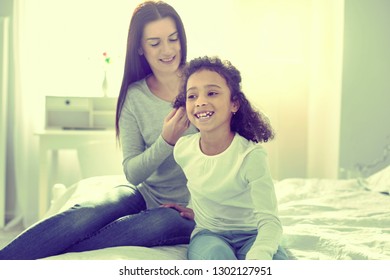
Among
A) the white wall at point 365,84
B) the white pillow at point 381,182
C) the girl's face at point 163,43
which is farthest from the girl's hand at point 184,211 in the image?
the white wall at point 365,84

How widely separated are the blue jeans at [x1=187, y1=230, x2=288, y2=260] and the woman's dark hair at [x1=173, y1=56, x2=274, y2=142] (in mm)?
166

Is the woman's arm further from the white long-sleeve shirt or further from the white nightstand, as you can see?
→ the white nightstand

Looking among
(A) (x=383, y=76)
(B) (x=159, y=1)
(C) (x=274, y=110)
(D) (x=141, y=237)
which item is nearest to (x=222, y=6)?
(C) (x=274, y=110)

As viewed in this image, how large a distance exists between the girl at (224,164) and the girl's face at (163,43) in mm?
138

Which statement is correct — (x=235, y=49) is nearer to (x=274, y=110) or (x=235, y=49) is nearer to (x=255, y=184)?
(x=274, y=110)

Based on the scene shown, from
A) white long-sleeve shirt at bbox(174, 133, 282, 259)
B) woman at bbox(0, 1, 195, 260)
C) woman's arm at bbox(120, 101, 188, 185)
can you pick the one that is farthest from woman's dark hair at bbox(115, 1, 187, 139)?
white long-sleeve shirt at bbox(174, 133, 282, 259)

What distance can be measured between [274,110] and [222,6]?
0.52 metres

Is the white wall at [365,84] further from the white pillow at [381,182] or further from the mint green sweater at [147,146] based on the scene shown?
the mint green sweater at [147,146]

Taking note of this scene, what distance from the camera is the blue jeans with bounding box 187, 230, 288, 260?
0.89 meters

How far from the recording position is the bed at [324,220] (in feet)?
3.20

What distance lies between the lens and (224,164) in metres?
0.95

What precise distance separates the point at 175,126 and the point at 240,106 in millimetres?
→ 130

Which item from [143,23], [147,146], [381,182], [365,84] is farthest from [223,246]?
[365,84]

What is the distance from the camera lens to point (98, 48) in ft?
7.91
